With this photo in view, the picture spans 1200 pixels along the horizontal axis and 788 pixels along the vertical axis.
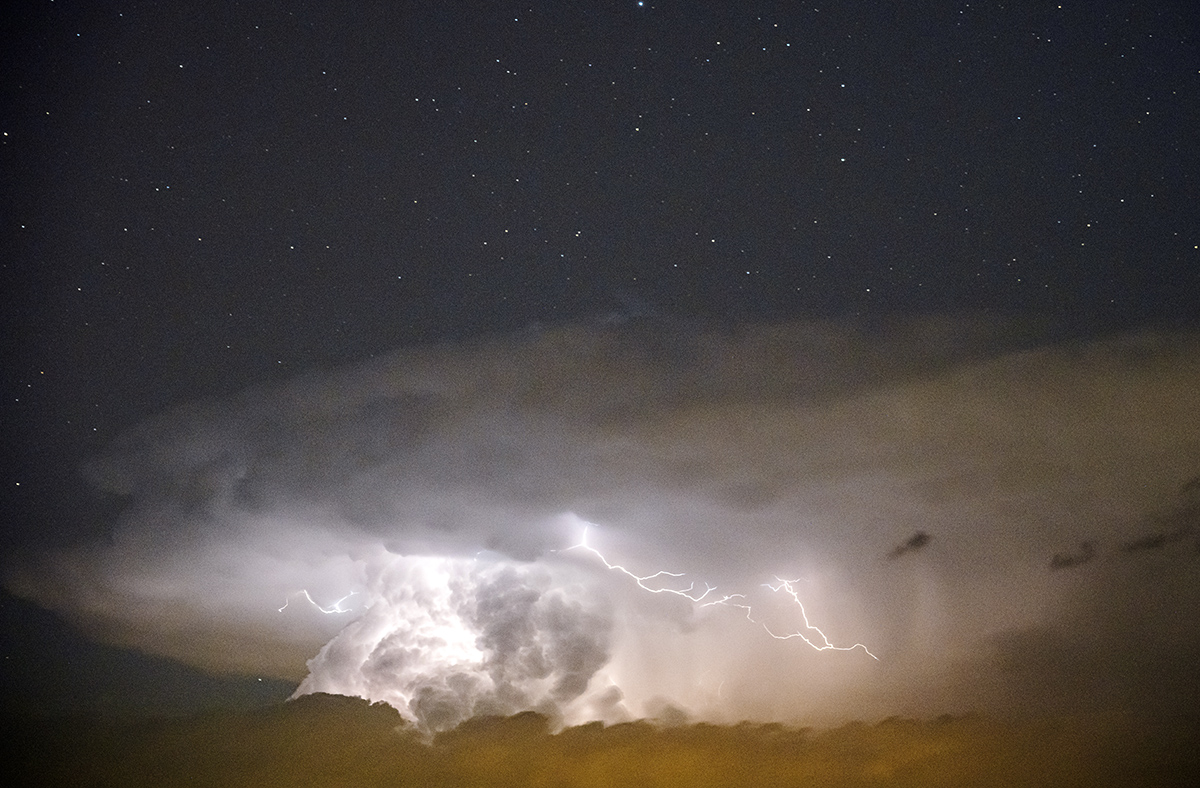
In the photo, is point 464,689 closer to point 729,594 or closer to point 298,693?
point 298,693

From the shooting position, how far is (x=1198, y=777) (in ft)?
35.3

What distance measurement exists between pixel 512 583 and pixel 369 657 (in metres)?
2.18

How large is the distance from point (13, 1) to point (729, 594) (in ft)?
29.6

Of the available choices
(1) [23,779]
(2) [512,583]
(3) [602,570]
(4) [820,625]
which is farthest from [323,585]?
(4) [820,625]

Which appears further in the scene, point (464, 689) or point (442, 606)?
point (464, 689)

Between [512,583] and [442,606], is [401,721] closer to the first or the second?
[442,606]

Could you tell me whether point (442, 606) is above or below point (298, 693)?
above

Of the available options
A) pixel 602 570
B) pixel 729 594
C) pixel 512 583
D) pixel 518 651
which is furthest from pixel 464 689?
pixel 729 594

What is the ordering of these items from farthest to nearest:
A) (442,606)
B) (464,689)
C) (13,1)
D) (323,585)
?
1. (464,689)
2. (442,606)
3. (323,585)
4. (13,1)

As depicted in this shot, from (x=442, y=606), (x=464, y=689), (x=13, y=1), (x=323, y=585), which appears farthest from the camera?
(x=464, y=689)

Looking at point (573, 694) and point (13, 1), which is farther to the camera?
point (573, 694)

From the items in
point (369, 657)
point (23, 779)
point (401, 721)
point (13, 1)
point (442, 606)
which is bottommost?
point (23, 779)

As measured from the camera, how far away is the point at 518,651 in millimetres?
10445

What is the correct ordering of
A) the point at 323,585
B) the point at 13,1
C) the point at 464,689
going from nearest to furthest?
1. the point at 13,1
2. the point at 323,585
3. the point at 464,689
